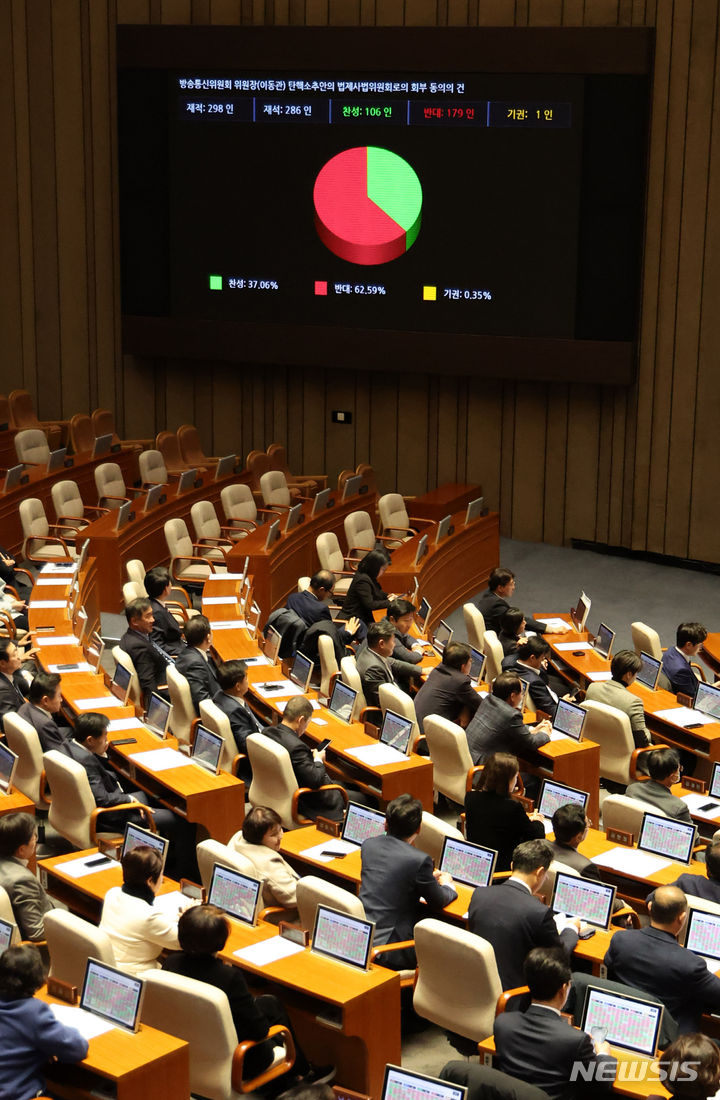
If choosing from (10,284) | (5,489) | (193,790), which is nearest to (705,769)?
(193,790)

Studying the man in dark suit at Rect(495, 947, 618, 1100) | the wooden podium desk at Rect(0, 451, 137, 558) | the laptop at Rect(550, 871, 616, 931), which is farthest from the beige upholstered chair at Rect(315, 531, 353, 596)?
the man in dark suit at Rect(495, 947, 618, 1100)

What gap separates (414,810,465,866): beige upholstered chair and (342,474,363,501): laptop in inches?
296

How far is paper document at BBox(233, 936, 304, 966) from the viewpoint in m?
5.33

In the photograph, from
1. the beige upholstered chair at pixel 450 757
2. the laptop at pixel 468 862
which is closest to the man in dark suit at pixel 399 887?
the laptop at pixel 468 862

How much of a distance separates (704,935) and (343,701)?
3109mm

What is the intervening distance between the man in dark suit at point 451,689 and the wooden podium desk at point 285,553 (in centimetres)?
357

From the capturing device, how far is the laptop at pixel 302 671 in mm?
8781

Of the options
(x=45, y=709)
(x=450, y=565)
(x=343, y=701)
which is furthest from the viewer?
(x=450, y=565)

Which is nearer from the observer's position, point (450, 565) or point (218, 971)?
point (218, 971)

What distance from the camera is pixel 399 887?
5738 millimetres

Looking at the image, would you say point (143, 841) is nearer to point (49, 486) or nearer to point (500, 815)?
point (500, 815)

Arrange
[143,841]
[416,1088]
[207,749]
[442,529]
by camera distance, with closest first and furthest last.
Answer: [416,1088] → [143,841] → [207,749] → [442,529]

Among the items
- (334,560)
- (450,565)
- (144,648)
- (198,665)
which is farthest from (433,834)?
(450,565)

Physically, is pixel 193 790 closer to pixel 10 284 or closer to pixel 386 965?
pixel 386 965
